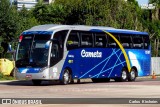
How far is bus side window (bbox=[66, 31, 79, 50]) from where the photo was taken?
29.7m

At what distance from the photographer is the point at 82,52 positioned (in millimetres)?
30938

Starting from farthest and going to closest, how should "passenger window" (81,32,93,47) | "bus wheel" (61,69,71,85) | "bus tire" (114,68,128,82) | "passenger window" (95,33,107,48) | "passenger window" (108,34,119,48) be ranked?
"bus tire" (114,68,128,82)
"passenger window" (108,34,119,48)
"passenger window" (95,33,107,48)
"passenger window" (81,32,93,47)
"bus wheel" (61,69,71,85)

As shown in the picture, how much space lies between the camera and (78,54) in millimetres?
30641

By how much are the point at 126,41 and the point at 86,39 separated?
15.0 feet

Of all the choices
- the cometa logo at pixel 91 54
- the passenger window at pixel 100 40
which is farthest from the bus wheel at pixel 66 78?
the passenger window at pixel 100 40

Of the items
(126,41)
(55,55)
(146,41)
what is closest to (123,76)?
(126,41)

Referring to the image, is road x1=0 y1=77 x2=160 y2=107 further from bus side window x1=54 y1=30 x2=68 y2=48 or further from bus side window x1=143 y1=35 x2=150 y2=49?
bus side window x1=143 y1=35 x2=150 y2=49

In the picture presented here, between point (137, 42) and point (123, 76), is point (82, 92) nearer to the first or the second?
point (123, 76)

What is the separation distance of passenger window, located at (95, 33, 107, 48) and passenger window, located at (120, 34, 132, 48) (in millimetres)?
2024

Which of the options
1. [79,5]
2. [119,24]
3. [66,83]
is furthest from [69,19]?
[66,83]

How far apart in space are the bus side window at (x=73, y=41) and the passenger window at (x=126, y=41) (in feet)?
16.2

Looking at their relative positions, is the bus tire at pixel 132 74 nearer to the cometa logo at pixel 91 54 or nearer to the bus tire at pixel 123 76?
the bus tire at pixel 123 76

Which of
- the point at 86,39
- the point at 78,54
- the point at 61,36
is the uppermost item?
the point at 61,36

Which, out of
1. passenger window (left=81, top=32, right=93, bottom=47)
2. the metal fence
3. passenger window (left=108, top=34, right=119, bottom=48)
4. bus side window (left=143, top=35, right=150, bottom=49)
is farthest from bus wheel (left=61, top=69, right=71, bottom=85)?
the metal fence
